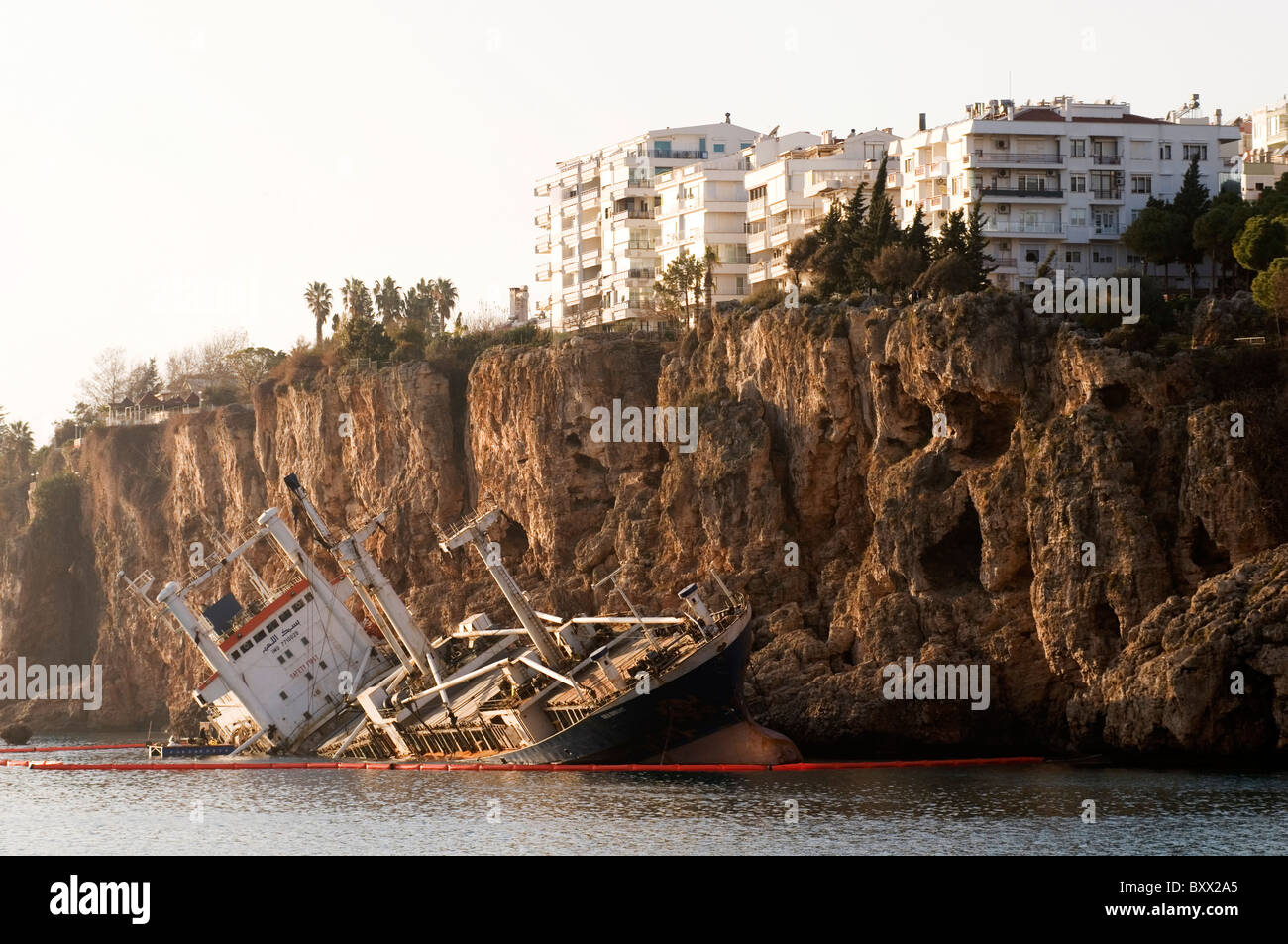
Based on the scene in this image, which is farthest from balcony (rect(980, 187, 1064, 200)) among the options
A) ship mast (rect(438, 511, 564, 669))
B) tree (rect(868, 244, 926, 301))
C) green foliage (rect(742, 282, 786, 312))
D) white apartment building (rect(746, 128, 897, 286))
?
ship mast (rect(438, 511, 564, 669))

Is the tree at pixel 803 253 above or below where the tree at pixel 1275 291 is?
above

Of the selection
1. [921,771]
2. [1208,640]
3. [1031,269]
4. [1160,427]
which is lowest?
[921,771]

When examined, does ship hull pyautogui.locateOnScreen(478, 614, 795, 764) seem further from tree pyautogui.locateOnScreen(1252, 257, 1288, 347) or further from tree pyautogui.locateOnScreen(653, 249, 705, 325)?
tree pyautogui.locateOnScreen(653, 249, 705, 325)

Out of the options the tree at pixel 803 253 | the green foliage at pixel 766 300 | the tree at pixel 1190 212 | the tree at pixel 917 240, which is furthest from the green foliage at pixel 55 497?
the tree at pixel 1190 212

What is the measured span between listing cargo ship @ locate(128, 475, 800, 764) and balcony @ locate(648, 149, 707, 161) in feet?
138

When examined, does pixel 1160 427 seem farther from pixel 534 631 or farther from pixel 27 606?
pixel 27 606

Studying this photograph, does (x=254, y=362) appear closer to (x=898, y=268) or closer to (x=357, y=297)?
(x=357, y=297)

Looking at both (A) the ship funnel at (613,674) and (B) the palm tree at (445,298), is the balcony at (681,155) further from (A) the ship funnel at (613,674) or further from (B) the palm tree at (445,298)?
(A) the ship funnel at (613,674)

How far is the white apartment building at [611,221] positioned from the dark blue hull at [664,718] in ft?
164

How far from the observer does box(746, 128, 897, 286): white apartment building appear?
4203 inches

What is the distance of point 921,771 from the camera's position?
6103 centimetres

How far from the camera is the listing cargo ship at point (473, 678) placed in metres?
65.2

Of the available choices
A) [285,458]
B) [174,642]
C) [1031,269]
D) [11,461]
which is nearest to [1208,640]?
[1031,269]

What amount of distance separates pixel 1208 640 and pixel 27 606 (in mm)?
85883
